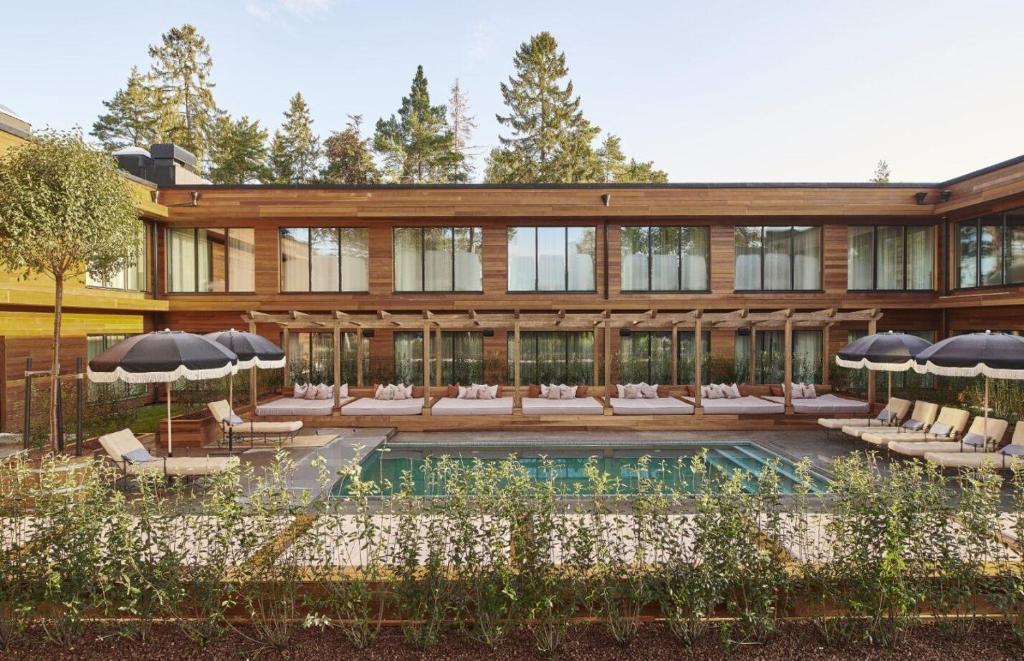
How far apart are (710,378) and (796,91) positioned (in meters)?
14.1

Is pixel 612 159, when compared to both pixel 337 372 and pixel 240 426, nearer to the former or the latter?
pixel 337 372

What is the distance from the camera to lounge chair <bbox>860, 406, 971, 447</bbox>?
34.1 ft

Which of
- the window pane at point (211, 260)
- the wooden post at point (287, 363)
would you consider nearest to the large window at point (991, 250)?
the wooden post at point (287, 363)

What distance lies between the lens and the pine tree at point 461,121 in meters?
42.1

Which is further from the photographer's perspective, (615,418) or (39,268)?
(615,418)

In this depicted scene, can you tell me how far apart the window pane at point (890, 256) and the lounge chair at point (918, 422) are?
8160 mm

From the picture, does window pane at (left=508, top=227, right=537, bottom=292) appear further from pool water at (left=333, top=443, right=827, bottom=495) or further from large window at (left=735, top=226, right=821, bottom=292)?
pool water at (left=333, top=443, right=827, bottom=495)

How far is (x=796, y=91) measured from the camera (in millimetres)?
23406

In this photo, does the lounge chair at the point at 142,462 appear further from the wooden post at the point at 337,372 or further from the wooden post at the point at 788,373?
the wooden post at the point at 788,373

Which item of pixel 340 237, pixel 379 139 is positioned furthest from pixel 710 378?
pixel 379 139

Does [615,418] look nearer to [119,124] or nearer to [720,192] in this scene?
[720,192]

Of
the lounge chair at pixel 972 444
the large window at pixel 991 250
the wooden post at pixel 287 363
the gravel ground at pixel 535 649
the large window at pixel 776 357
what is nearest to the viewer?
the gravel ground at pixel 535 649

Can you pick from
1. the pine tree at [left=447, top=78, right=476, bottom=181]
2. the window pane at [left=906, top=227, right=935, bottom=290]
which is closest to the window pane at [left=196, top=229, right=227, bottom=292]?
the window pane at [left=906, top=227, right=935, bottom=290]

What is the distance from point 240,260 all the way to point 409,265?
5645 millimetres
